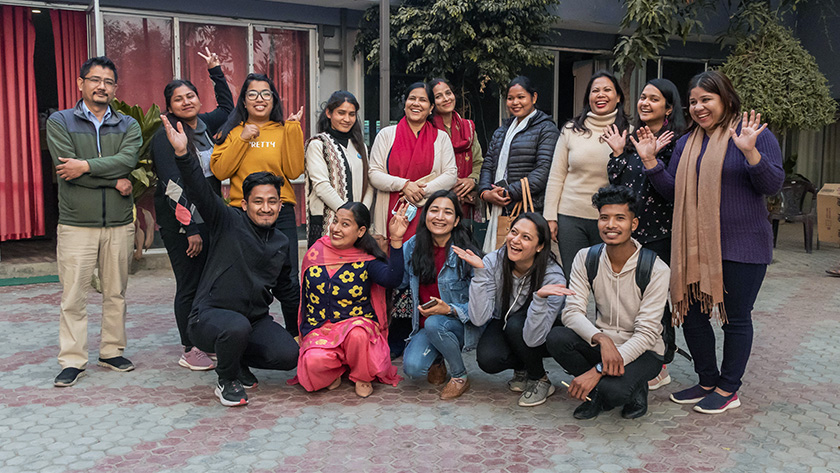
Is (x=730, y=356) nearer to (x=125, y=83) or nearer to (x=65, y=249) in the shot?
(x=65, y=249)

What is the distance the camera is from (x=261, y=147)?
472 cm

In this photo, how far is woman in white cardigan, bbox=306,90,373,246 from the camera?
16.1 feet

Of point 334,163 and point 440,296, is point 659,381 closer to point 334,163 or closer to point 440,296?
point 440,296

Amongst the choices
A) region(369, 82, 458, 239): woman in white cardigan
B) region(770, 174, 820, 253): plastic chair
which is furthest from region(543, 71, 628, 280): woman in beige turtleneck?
region(770, 174, 820, 253): plastic chair

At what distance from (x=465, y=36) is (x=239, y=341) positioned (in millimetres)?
5516

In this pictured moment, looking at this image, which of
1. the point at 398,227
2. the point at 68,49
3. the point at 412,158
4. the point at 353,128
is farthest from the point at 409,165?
the point at 68,49

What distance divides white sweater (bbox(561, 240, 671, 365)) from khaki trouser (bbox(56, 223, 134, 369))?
2818 mm

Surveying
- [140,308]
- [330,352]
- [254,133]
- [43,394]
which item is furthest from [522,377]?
[140,308]

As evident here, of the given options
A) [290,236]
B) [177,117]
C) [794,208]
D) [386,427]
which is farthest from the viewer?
[794,208]

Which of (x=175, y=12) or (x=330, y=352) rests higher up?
(x=175, y=12)

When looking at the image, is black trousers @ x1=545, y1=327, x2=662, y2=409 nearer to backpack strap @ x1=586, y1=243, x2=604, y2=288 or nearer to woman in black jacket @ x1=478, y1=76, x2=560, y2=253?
backpack strap @ x1=586, y1=243, x2=604, y2=288

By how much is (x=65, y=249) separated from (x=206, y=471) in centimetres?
199

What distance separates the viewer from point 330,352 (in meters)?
4.19

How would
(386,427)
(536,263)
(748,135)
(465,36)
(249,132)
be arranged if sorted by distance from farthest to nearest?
1. (465,36)
2. (249,132)
3. (536,263)
4. (386,427)
5. (748,135)
